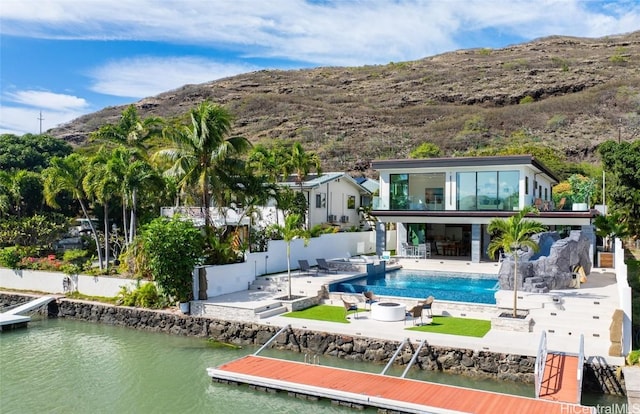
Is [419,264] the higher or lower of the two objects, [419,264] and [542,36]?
the lower

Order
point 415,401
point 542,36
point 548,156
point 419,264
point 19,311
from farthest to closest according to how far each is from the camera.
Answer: point 542,36, point 548,156, point 419,264, point 19,311, point 415,401

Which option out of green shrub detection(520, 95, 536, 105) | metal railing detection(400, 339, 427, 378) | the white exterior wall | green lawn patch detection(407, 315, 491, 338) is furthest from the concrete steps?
green shrub detection(520, 95, 536, 105)

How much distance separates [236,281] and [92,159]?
1019 cm

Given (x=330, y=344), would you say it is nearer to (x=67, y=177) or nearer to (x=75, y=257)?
(x=67, y=177)

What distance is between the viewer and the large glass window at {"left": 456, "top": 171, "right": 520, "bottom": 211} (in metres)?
27.0

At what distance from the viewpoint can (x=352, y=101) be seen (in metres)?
109

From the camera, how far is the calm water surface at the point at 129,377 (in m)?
12.0

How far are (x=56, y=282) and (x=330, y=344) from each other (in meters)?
15.0

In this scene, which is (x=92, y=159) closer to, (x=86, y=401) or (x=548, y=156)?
(x=86, y=401)

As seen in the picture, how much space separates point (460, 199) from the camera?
28.2m

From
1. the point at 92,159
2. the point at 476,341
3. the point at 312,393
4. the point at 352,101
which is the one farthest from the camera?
the point at 352,101

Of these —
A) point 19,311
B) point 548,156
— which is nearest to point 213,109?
point 19,311

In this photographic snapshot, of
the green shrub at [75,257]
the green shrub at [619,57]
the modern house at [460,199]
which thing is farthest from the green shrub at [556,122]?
the green shrub at [75,257]

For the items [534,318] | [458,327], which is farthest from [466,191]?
[458,327]
